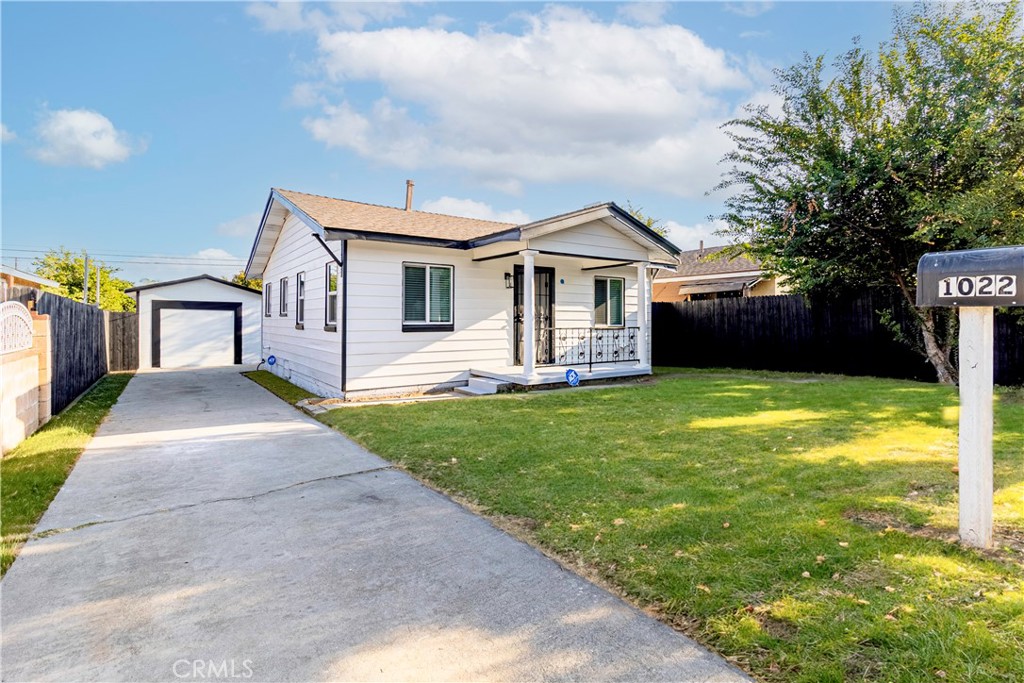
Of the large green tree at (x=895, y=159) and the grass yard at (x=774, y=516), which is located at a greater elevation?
the large green tree at (x=895, y=159)


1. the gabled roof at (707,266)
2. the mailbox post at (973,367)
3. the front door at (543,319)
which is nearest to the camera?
the mailbox post at (973,367)

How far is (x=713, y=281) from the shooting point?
24188 millimetres

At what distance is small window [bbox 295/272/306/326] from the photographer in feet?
38.3

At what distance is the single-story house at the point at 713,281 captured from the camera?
22672 mm

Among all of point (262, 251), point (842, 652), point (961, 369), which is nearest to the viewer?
point (842, 652)

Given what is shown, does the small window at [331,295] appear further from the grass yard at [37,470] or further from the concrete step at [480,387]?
the grass yard at [37,470]

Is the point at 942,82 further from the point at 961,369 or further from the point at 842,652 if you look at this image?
the point at 842,652

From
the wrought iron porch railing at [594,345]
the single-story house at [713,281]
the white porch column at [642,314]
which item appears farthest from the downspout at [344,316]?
the single-story house at [713,281]

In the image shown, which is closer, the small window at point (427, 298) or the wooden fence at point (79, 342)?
the wooden fence at point (79, 342)

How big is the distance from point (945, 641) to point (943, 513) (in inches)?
65.2

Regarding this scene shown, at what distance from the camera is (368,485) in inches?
177

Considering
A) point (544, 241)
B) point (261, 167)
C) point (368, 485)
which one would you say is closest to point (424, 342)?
point (544, 241)

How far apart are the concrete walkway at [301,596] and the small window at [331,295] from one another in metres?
5.50
